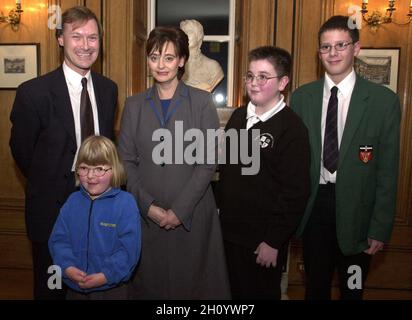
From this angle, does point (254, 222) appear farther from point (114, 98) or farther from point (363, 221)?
point (114, 98)

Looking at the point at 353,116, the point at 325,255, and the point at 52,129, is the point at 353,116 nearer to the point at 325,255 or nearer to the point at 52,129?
the point at 325,255

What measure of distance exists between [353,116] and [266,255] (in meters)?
0.80

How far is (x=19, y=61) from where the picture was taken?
3.60m

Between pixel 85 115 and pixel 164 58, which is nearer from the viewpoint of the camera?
pixel 164 58

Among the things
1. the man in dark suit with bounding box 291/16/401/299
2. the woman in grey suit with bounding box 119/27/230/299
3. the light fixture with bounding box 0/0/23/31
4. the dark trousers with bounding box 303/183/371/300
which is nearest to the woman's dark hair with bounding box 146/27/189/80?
the woman in grey suit with bounding box 119/27/230/299

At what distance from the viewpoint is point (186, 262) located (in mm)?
1995

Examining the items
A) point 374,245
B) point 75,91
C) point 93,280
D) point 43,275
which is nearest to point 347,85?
point 374,245

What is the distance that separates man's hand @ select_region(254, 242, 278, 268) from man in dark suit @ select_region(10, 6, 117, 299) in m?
0.99

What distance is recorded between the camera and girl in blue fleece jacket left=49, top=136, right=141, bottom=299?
Answer: 1.72m

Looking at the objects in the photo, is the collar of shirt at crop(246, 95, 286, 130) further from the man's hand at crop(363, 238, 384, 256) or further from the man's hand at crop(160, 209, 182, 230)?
the man's hand at crop(363, 238, 384, 256)

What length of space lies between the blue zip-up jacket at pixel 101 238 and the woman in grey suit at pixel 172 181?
0.63 feet

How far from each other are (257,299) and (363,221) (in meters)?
0.67

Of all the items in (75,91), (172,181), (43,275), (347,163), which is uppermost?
(75,91)
